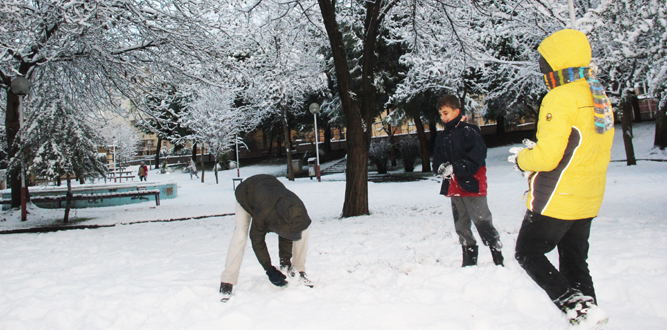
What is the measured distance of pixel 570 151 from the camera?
2.50m

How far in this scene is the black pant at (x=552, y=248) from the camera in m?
2.54

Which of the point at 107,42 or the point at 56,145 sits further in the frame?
the point at 107,42

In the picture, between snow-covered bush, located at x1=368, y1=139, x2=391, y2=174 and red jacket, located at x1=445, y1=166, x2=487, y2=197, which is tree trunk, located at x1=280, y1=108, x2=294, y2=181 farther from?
red jacket, located at x1=445, y1=166, x2=487, y2=197

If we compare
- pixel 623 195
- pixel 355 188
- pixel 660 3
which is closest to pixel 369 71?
pixel 355 188

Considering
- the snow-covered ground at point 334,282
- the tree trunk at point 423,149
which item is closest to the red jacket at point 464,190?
the snow-covered ground at point 334,282

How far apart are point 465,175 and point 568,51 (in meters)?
1.42

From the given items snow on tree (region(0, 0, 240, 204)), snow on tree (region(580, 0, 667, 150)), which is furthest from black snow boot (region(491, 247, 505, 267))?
snow on tree (region(0, 0, 240, 204))

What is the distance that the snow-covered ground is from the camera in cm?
311

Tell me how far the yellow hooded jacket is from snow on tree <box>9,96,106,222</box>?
9.39 m

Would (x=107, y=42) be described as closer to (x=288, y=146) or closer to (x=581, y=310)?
(x=581, y=310)

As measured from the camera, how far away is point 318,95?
31734 mm

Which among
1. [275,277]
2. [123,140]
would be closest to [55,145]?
[275,277]

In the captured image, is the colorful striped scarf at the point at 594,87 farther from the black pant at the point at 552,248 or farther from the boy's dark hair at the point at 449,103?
the boy's dark hair at the point at 449,103

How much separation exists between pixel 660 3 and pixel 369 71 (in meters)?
5.09
